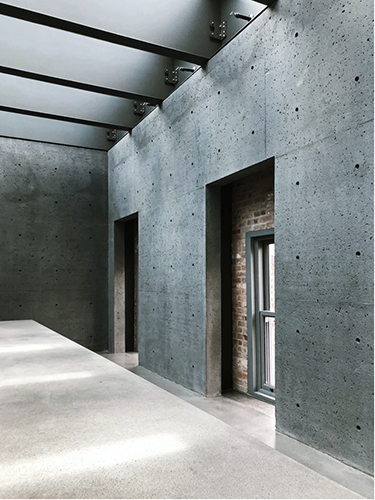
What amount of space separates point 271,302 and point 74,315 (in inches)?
167

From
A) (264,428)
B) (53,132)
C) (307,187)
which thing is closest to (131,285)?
(53,132)

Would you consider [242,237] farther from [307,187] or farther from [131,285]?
[131,285]

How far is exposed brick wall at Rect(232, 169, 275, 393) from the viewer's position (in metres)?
4.91

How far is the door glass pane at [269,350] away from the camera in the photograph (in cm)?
484

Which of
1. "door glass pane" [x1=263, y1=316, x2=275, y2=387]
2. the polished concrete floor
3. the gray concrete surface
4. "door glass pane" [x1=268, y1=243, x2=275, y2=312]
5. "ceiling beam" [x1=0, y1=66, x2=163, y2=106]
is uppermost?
"ceiling beam" [x1=0, y1=66, x2=163, y2=106]

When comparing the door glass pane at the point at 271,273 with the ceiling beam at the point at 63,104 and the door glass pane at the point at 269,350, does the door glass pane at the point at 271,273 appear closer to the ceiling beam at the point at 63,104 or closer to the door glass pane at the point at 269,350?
the door glass pane at the point at 269,350

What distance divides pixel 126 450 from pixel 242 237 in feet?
12.7

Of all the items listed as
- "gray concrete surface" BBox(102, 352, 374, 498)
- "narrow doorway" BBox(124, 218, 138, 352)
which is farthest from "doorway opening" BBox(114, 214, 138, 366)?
"gray concrete surface" BBox(102, 352, 374, 498)

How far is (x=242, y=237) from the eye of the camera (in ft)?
17.0

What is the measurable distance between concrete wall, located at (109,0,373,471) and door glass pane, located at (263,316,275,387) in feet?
1.79

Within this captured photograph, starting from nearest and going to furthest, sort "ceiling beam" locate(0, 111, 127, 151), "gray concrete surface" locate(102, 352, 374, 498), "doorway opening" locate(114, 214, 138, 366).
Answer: "gray concrete surface" locate(102, 352, 374, 498) → "ceiling beam" locate(0, 111, 127, 151) → "doorway opening" locate(114, 214, 138, 366)

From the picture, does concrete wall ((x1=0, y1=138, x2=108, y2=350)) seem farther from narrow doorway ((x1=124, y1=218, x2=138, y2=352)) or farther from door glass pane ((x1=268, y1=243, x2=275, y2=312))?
door glass pane ((x1=268, y1=243, x2=275, y2=312))

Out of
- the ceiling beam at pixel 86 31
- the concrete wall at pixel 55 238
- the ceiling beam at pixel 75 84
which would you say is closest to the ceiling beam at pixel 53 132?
the concrete wall at pixel 55 238

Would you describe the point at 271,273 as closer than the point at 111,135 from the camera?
Yes
